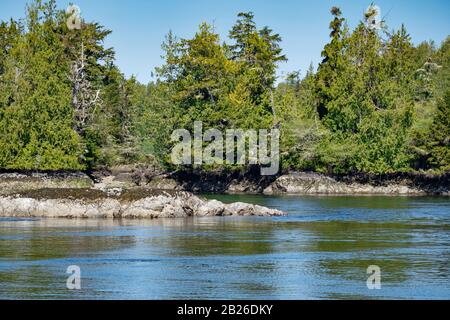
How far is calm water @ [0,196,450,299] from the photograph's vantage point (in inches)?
1157

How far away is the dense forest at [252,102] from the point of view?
8631 centimetres

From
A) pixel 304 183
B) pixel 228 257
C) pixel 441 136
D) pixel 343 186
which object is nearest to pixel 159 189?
pixel 228 257

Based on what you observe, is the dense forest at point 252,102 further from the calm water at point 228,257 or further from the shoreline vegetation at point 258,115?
the calm water at point 228,257

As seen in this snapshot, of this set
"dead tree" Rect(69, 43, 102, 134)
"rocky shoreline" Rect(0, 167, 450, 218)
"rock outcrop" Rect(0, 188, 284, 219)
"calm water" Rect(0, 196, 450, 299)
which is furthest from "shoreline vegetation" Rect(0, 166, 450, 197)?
"calm water" Rect(0, 196, 450, 299)

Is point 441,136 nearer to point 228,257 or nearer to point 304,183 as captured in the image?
point 304,183

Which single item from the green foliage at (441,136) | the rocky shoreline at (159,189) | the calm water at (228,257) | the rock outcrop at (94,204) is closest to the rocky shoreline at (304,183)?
the rocky shoreline at (159,189)

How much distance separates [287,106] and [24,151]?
28.0 m

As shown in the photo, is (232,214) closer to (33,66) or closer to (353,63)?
(33,66)

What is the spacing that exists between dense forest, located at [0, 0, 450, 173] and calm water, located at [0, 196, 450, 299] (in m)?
35.5

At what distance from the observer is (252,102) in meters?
96.6

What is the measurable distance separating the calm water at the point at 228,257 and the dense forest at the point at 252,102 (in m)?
35.5

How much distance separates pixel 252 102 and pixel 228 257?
60527 mm

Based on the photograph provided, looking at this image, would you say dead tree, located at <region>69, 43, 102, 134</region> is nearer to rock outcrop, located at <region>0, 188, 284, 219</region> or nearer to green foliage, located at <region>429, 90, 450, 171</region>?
rock outcrop, located at <region>0, 188, 284, 219</region>
